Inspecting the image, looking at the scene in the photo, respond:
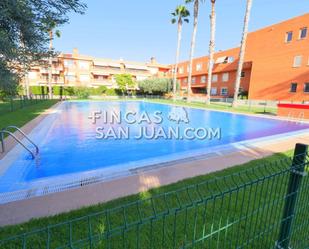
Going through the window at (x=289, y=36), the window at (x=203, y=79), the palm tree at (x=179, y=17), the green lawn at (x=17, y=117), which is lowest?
the green lawn at (x=17, y=117)

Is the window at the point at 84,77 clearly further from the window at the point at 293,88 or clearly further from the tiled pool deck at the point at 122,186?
the tiled pool deck at the point at 122,186

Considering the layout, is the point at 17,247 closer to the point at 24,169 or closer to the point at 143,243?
the point at 143,243

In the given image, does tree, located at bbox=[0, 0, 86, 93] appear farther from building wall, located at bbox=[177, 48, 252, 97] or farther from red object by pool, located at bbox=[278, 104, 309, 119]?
building wall, located at bbox=[177, 48, 252, 97]

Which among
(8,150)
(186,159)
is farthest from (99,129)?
(186,159)

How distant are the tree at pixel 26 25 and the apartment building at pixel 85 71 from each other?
1641 inches

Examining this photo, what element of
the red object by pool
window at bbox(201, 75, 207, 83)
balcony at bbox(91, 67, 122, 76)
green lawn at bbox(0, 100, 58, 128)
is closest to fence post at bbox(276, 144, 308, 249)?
green lawn at bbox(0, 100, 58, 128)

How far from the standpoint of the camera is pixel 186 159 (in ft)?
19.6

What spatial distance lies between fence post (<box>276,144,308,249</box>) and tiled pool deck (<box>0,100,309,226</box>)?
91.9 inches

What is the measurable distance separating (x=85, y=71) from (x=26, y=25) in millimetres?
46956

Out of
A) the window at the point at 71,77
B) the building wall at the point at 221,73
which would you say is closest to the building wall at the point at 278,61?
the building wall at the point at 221,73

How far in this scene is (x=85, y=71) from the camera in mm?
50125

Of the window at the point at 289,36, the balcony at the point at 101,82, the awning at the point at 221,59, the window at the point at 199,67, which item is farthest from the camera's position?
the balcony at the point at 101,82

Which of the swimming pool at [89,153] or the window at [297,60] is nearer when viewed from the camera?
the swimming pool at [89,153]

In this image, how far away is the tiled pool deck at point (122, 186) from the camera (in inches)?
130
